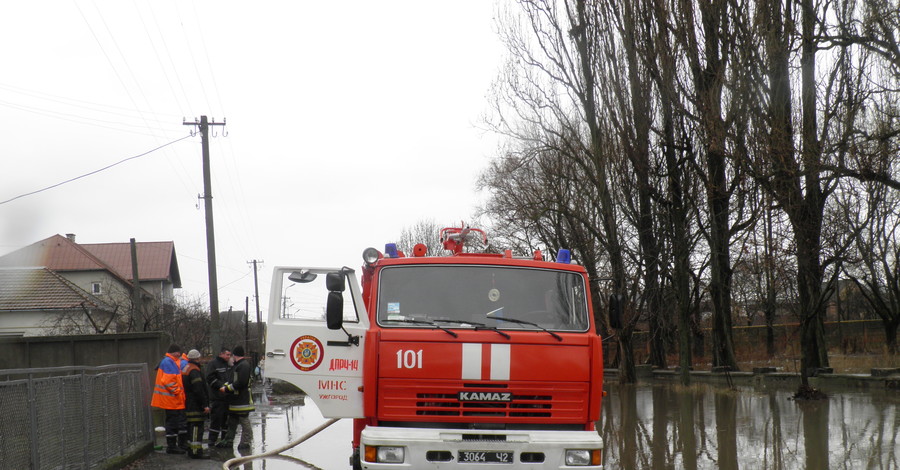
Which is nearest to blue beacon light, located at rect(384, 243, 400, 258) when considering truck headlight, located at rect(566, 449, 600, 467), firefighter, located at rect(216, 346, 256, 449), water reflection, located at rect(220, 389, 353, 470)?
truck headlight, located at rect(566, 449, 600, 467)

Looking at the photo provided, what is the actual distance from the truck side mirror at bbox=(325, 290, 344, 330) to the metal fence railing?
126 inches

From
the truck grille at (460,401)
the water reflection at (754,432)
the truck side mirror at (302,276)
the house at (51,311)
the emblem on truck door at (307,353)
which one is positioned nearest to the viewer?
the truck grille at (460,401)

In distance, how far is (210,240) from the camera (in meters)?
25.6

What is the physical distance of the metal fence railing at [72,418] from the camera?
8.48 meters

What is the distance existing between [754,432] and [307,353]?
9143mm

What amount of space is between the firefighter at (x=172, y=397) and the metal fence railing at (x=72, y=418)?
0.52 meters

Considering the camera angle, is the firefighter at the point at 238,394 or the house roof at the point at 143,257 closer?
the firefighter at the point at 238,394

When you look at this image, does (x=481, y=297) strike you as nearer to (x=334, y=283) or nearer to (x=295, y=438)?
(x=334, y=283)

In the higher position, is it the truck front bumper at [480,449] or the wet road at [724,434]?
the truck front bumper at [480,449]

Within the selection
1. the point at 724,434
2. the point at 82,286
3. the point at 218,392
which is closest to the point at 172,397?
the point at 218,392

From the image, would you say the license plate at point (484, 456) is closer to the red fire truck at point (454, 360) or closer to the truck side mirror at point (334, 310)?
the red fire truck at point (454, 360)

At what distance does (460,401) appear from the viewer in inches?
292

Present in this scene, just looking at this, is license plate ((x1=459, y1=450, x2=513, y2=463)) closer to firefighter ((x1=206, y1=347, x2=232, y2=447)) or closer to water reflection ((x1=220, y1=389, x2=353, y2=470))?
water reflection ((x1=220, y1=389, x2=353, y2=470))

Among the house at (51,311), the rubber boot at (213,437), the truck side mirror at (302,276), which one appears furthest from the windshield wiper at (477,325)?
the house at (51,311)
